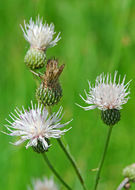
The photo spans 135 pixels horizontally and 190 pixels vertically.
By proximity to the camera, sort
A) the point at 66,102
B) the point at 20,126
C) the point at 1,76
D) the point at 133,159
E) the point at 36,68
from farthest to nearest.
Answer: the point at 1,76 < the point at 66,102 < the point at 133,159 < the point at 36,68 < the point at 20,126

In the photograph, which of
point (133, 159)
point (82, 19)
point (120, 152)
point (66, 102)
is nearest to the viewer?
point (133, 159)

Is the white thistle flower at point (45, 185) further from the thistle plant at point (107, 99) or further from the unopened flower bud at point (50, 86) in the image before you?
the unopened flower bud at point (50, 86)

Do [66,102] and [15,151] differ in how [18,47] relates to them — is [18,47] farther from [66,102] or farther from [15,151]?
[15,151]

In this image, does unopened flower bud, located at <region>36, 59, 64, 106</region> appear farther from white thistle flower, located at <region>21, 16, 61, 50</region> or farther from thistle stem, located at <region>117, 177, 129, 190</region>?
thistle stem, located at <region>117, 177, 129, 190</region>

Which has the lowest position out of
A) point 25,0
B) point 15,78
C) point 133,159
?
point 133,159

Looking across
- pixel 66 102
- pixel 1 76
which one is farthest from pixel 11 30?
pixel 66 102

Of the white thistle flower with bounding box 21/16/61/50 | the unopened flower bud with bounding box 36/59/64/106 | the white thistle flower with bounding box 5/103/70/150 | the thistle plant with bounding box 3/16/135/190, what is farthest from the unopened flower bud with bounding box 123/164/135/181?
the white thistle flower with bounding box 21/16/61/50

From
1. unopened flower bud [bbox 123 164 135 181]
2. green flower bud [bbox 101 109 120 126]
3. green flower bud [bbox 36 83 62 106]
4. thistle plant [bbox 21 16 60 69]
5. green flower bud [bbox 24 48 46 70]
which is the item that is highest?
thistle plant [bbox 21 16 60 69]
